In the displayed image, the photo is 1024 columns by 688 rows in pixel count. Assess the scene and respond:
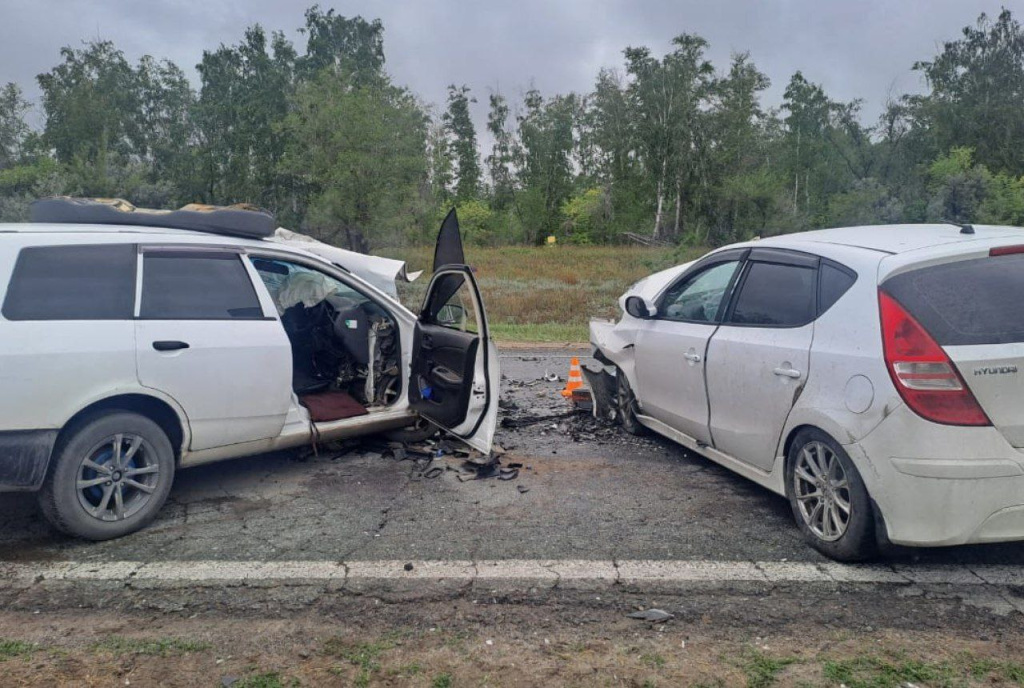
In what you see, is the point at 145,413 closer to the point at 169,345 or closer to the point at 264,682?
the point at 169,345

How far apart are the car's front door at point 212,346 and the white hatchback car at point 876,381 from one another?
9.38 ft

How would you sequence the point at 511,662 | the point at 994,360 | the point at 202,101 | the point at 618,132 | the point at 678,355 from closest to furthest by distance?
1. the point at 511,662
2. the point at 994,360
3. the point at 678,355
4. the point at 202,101
5. the point at 618,132

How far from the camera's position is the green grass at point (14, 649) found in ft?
11.2

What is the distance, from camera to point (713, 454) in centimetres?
554

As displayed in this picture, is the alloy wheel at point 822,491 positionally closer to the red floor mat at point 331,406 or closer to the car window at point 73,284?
the red floor mat at point 331,406

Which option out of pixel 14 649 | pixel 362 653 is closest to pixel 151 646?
pixel 14 649

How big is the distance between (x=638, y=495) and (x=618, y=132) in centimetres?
5460

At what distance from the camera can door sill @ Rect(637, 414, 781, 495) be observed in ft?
16.3

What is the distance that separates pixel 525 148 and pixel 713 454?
191 feet

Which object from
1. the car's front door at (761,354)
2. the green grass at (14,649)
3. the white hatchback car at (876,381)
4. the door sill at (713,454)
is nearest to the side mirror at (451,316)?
the door sill at (713,454)

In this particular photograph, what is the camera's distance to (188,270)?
5.34 m

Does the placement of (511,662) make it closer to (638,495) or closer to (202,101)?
(638,495)

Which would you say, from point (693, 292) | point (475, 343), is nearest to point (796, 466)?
point (693, 292)

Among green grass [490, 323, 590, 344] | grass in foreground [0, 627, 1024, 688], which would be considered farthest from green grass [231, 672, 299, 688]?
green grass [490, 323, 590, 344]
